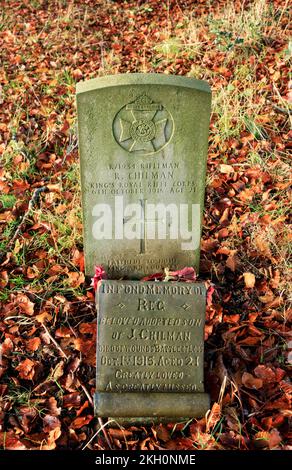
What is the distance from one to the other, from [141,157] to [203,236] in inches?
44.7

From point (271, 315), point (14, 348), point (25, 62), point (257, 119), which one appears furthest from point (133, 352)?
point (25, 62)

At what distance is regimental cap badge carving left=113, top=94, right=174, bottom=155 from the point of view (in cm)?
267

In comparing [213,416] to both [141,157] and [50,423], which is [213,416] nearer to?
[50,423]

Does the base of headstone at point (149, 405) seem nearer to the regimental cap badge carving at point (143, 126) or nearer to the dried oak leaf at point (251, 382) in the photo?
the dried oak leaf at point (251, 382)

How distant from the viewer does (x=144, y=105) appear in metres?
2.67

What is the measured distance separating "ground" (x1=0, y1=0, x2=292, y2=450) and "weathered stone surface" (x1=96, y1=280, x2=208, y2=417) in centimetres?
21

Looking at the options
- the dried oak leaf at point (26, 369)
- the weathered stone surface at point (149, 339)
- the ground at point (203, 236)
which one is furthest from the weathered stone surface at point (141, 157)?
the dried oak leaf at point (26, 369)

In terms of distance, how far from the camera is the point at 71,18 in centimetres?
700

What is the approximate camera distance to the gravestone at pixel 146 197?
2562 mm

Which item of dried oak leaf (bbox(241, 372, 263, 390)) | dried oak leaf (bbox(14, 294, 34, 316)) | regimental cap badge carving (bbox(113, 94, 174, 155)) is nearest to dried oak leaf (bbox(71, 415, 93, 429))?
dried oak leaf (bbox(14, 294, 34, 316))

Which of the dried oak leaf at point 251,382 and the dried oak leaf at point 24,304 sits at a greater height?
the dried oak leaf at point 24,304

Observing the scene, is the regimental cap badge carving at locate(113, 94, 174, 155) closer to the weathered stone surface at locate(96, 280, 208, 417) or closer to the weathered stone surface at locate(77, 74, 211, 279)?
the weathered stone surface at locate(77, 74, 211, 279)

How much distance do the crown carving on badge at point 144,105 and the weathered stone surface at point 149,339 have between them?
3.56ft

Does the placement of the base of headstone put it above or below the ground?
below
